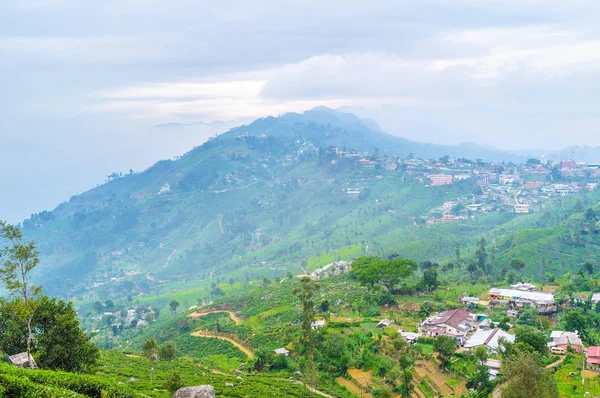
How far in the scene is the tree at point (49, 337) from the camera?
17.9 metres

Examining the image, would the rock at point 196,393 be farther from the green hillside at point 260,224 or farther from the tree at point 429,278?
the green hillside at point 260,224

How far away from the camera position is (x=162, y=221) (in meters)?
144

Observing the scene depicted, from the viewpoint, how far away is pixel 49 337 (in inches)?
716

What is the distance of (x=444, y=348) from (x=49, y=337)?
75.2ft

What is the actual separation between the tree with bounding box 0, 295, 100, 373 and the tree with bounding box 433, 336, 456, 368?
20931mm

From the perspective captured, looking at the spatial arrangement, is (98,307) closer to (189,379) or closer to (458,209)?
(189,379)

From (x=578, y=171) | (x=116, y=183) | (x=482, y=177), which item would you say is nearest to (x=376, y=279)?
(x=482, y=177)

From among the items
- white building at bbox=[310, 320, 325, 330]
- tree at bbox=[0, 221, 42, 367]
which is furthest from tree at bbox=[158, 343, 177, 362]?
white building at bbox=[310, 320, 325, 330]

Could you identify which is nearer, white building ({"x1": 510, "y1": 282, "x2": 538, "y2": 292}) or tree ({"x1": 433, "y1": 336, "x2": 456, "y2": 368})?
tree ({"x1": 433, "y1": 336, "x2": 456, "y2": 368})

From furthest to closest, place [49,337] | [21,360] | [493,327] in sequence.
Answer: [493,327] < [49,337] < [21,360]

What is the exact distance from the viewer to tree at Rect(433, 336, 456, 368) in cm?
2845

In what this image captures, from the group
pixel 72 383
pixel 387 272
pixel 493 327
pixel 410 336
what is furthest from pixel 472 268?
pixel 72 383

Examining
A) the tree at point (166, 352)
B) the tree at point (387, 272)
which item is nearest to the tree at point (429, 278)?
the tree at point (387, 272)

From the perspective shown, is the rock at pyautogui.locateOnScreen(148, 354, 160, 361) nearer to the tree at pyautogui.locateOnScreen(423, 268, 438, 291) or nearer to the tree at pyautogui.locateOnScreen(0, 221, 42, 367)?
the tree at pyautogui.locateOnScreen(0, 221, 42, 367)
